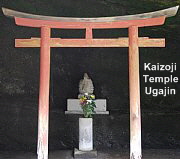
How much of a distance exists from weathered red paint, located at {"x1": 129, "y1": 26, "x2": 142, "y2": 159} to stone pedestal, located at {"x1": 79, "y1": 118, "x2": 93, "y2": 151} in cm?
107

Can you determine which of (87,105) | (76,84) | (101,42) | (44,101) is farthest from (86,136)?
(101,42)

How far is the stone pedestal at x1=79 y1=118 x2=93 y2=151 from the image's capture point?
5680 mm

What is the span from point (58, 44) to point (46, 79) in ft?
2.09

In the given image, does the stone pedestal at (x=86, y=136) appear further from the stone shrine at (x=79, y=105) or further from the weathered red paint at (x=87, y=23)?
the weathered red paint at (x=87, y=23)

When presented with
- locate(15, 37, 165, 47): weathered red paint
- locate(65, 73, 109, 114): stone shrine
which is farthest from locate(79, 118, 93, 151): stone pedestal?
locate(15, 37, 165, 47): weathered red paint

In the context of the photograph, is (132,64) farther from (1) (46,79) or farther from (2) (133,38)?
(1) (46,79)

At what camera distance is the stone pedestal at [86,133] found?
568cm

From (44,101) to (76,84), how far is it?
2.31 m

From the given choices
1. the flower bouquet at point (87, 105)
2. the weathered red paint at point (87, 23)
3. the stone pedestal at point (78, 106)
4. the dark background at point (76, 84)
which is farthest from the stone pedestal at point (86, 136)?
the weathered red paint at point (87, 23)

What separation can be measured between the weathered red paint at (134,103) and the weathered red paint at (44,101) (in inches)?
56.2

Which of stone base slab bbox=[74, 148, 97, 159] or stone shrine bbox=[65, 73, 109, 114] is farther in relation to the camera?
stone shrine bbox=[65, 73, 109, 114]

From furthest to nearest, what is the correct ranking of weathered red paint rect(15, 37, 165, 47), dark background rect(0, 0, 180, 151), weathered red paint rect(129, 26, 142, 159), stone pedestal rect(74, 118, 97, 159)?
dark background rect(0, 0, 180, 151), stone pedestal rect(74, 118, 97, 159), weathered red paint rect(15, 37, 165, 47), weathered red paint rect(129, 26, 142, 159)

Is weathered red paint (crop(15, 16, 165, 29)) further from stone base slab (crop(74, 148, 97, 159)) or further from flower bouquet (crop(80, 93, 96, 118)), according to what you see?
stone base slab (crop(74, 148, 97, 159))

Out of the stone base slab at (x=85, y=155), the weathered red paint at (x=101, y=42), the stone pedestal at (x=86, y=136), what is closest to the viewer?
the weathered red paint at (x=101, y=42)
